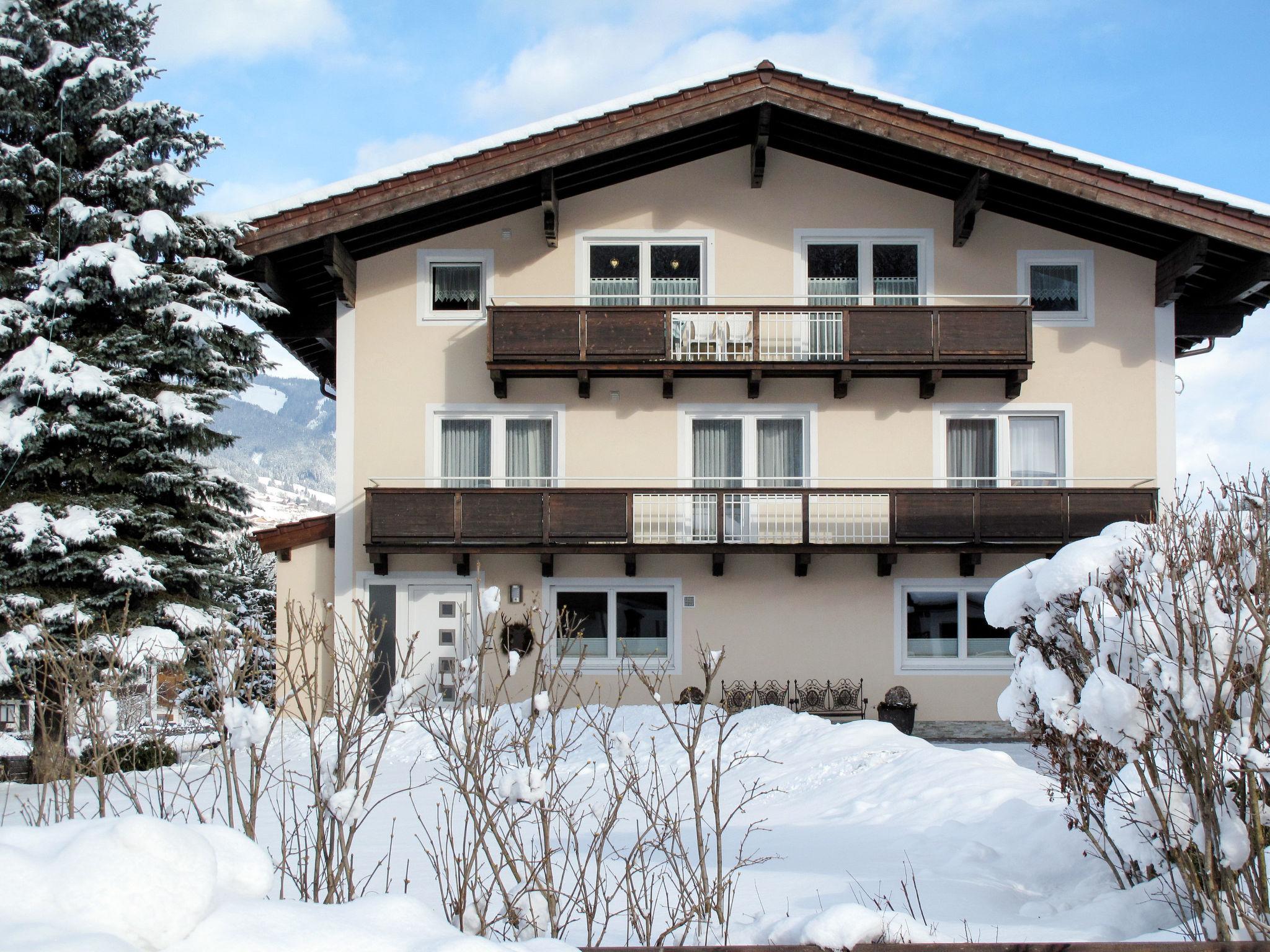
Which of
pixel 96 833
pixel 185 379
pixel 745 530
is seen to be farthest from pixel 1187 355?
pixel 96 833

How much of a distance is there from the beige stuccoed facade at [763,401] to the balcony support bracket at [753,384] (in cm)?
14

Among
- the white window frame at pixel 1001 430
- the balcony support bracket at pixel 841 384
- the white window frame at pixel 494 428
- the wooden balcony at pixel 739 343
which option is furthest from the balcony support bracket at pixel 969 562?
the white window frame at pixel 494 428

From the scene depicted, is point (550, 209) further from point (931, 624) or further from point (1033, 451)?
point (931, 624)

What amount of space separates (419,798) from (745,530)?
680 centimetres

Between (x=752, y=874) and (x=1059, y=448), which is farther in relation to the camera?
(x=1059, y=448)

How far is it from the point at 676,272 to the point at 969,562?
6.64m

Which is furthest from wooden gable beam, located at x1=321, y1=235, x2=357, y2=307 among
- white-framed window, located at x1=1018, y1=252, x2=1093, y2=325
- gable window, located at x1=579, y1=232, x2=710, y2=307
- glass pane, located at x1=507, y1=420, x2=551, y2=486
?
white-framed window, located at x1=1018, y1=252, x2=1093, y2=325

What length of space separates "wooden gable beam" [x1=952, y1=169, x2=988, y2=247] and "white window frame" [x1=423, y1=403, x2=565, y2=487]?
7035 mm

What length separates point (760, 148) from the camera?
52.8ft

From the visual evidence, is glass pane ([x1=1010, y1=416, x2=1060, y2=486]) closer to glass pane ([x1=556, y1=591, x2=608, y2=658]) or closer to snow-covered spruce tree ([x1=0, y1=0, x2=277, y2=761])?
glass pane ([x1=556, y1=591, x2=608, y2=658])

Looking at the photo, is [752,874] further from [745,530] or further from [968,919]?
[745,530]

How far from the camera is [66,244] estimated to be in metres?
12.9

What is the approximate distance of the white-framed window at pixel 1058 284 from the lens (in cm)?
1659

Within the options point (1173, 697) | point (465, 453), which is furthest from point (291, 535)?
point (1173, 697)
